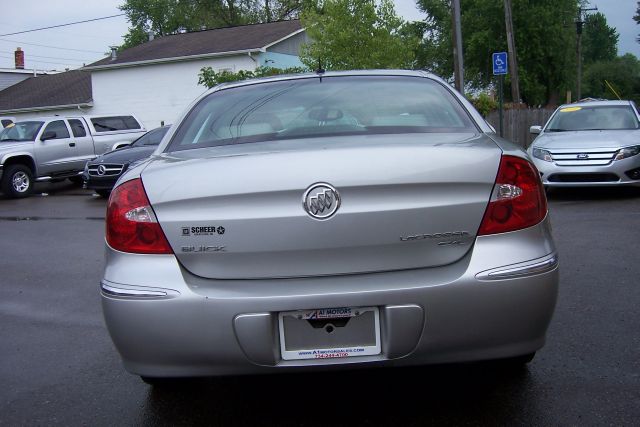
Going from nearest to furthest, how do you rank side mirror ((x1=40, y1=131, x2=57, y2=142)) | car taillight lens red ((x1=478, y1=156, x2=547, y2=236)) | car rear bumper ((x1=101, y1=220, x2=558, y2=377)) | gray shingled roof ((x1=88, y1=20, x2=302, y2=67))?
car rear bumper ((x1=101, y1=220, x2=558, y2=377)), car taillight lens red ((x1=478, y1=156, x2=547, y2=236)), side mirror ((x1=40, y1=131, x2=57, y2=142)), gray shingled roof ((x1=88, y1=20, x2=302, y2=67))

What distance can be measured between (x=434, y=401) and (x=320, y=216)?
1.21 meters

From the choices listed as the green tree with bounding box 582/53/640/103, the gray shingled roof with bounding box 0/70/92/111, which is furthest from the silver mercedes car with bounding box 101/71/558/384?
the green tree with bounding box 582/53/640/103

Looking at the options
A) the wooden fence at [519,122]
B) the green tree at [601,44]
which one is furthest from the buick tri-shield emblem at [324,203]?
the green tree at [601,44]

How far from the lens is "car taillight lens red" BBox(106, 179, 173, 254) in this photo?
2805 millimetres

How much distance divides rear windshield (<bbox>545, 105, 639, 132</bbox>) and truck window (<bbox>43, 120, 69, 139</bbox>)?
1111cm

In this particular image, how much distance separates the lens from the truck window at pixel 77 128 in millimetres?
17266

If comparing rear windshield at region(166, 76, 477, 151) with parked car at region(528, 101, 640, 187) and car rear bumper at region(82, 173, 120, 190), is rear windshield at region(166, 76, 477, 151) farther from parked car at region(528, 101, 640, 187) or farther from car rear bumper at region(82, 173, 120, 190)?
car rear bumper at region(82, 173, 120, 190)

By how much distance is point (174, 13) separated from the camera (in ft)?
196

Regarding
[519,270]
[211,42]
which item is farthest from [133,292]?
[211,42]

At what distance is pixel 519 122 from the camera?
81.0 ft

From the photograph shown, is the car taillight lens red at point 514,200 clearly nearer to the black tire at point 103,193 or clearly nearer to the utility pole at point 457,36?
the black tire at point 103,193

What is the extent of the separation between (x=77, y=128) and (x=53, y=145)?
35.0 inches

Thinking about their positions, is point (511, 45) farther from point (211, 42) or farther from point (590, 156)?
point (590, 156)

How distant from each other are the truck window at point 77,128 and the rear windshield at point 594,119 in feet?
35.9
